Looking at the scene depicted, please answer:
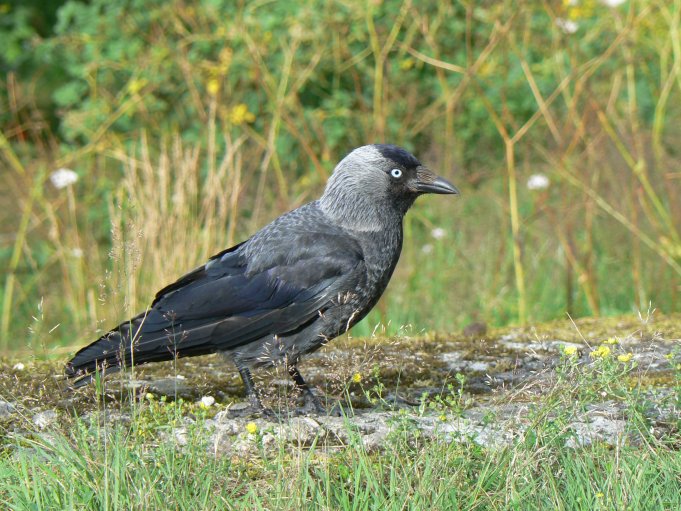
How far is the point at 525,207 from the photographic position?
24.2ft

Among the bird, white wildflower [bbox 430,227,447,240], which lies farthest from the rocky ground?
white wildflower [bbox 430,227,447,240]

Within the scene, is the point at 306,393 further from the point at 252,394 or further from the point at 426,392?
the point at 426,392

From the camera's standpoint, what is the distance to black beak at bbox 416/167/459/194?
13.3 feet

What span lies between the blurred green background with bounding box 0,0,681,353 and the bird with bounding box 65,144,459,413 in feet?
2.03

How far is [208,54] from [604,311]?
4013mm

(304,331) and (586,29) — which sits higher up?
(586,29)

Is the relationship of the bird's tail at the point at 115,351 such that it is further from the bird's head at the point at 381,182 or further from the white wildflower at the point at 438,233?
the white wildflower at the point at 438,233

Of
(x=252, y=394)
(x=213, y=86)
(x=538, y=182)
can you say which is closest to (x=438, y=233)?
(x=538, y=182)

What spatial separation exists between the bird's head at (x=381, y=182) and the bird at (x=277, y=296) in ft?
0.04

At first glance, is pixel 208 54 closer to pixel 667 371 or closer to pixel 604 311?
pixel 604 311

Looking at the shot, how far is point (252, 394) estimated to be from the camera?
3.53m

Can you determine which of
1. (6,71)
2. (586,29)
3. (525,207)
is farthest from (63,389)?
(6,71)

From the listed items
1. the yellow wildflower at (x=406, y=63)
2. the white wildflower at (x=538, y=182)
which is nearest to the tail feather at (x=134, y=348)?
the white wildflower at (x=538, y=182)

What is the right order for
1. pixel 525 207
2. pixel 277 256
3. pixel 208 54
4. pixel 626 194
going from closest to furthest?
pixel 277 256
pixel 626 194
pixel 525 207
pixel 208 54
